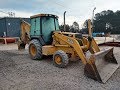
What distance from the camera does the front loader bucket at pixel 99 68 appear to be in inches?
275

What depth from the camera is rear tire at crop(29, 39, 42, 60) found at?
31.6 ft

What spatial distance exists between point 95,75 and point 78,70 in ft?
3.81

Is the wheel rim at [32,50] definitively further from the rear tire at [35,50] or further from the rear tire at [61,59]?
the rear tire at [61,59]

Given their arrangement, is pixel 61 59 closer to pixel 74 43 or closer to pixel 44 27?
pixel 74 43

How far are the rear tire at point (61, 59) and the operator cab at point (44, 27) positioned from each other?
4.63 ft

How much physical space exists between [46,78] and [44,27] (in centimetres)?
327

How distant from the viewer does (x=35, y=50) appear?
9969 millimetres

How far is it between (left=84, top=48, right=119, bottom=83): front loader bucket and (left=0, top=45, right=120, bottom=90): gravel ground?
0.49ft

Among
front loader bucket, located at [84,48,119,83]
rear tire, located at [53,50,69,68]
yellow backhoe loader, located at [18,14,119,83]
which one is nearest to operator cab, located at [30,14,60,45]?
yellow backhoe loader, located at [18,14,119,83]

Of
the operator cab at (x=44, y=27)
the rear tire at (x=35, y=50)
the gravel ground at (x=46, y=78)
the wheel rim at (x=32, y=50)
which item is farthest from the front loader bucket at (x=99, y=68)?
the wheel rim at (x=32, y=50)

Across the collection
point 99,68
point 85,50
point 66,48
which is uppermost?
point 66,48

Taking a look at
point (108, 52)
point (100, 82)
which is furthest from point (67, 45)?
point (100, 82)

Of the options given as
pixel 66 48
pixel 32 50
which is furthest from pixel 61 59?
pixel 32 50

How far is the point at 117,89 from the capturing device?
6266mm
